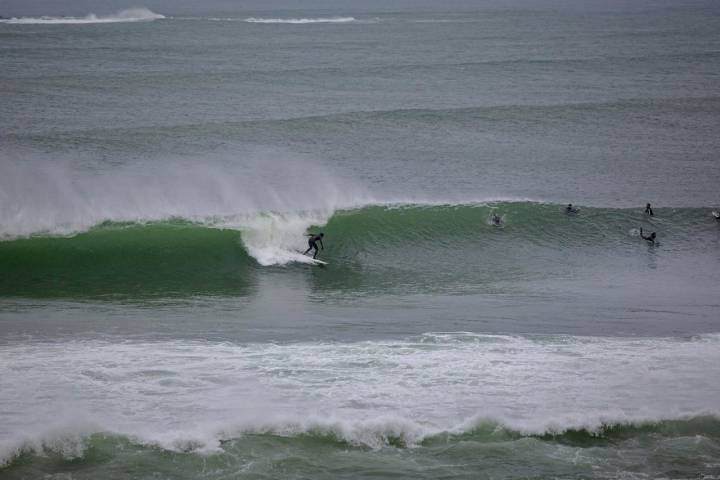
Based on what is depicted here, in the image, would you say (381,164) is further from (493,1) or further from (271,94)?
(493,1)

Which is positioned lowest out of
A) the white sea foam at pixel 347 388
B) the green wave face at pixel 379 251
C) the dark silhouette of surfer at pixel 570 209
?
the white sea foam at pixel 347 388

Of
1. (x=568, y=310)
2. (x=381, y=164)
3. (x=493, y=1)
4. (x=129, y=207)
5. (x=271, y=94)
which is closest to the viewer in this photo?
(x=568, y=310)

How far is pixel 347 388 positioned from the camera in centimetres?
1198

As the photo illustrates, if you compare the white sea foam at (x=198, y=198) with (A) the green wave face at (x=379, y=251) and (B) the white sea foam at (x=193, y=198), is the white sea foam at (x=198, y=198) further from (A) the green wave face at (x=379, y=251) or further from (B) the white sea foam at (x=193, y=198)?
(A) the green wave face at (x=379, y=251)

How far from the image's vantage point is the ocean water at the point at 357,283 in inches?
424

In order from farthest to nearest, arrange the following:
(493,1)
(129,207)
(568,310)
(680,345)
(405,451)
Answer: (493,1), (129,207), (568,310), (680,345), (405,451)

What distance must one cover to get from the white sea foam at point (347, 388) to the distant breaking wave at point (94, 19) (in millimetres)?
73680

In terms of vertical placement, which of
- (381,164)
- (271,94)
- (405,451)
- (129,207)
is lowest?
(405,451)

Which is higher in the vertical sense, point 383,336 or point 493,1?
point 493,1

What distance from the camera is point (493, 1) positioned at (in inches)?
5266

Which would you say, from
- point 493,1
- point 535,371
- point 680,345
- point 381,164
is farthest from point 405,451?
point 493,1

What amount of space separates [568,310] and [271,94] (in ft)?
95.1

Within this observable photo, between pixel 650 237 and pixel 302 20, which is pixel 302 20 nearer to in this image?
pixel 302 20

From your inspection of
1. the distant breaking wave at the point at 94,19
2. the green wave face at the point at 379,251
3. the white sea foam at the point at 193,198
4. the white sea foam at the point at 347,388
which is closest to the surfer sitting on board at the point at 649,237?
the green wave face at the point at 379,251
